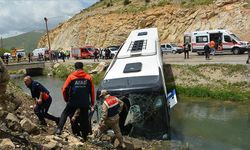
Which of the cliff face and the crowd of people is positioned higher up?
the cliff face

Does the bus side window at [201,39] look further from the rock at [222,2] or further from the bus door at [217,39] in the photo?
the rock at [222,2]

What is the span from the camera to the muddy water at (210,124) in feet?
47.2

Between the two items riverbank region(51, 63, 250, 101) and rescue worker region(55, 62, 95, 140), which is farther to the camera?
riverbank region(51, 63, 250, 101)

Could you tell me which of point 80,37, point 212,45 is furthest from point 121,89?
point 80,37

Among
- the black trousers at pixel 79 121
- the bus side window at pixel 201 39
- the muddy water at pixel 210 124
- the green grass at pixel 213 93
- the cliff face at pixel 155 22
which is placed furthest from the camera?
the cliff face at pixel 155 22

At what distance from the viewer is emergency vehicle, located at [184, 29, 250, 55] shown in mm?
37094

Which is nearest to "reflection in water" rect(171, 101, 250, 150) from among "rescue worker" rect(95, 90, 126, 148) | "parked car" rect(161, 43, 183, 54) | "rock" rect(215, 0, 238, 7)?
"rescue worker" rect(95, 90, 126, 148)

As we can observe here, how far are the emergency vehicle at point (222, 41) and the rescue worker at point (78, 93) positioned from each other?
28.8 meters

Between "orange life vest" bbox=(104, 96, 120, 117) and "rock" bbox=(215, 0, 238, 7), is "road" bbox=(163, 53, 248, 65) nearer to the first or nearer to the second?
"rock" bbox=(215, 0, 238, 7)

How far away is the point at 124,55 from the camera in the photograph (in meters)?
19.3

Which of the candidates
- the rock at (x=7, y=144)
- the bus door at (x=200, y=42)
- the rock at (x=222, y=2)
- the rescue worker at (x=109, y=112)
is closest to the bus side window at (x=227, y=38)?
the bus door at (x=200, y=42)

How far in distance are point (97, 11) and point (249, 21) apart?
31723 mm

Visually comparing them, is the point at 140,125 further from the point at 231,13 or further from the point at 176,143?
the point at 231,13

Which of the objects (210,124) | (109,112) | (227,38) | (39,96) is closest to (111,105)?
(109,112)
